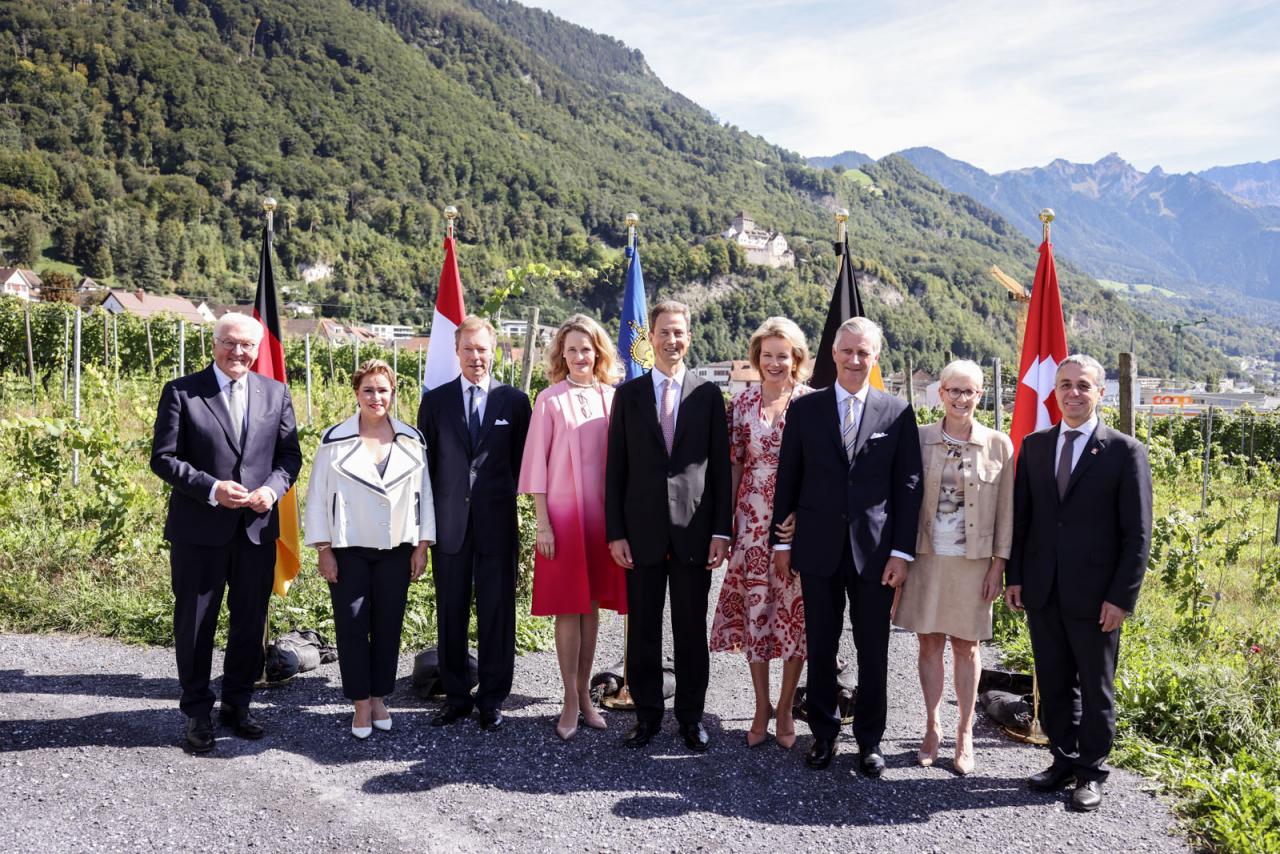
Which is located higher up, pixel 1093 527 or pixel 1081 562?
pixel 1093 527

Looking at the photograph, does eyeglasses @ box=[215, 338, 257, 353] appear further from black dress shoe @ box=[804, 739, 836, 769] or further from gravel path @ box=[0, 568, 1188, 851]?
black dress shoe @ box=[804, 739, 836, 769]

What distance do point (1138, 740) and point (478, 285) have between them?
83.4 metres

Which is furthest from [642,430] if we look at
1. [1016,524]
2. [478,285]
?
[478,285]

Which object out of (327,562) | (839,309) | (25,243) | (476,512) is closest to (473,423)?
(476,512)

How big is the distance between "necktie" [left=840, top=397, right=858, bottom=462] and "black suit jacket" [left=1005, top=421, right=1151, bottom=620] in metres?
0.78

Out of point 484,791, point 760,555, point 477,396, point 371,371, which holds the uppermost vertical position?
point 371,371

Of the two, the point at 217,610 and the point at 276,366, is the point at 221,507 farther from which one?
the point at 276,366

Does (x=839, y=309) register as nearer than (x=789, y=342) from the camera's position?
No

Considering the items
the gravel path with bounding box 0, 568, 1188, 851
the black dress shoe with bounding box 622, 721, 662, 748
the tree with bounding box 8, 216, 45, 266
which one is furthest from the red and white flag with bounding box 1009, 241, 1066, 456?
the tree with bounding box 8, 216, 45, 266

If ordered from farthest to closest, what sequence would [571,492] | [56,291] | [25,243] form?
[25,243] < [56,291] < [571,492]

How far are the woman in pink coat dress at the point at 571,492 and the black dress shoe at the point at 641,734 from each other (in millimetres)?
231

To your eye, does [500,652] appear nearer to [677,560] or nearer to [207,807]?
[677,560]

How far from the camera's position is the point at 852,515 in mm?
3775

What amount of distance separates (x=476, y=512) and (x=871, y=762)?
2.11m
